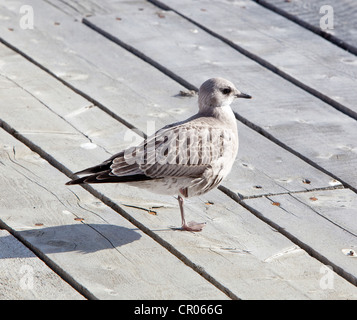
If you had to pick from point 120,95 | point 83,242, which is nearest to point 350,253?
point 83,242

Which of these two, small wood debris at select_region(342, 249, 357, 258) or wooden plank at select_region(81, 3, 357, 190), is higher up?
wooden plank at select_region(81, 3, 357, 190)

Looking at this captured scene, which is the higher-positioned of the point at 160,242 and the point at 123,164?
the point at 123,164

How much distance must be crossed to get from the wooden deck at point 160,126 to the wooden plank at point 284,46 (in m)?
0.02

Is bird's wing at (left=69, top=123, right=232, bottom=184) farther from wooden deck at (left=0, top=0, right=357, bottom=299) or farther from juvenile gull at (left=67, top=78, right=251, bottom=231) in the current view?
wooden deck at (left=0, top=0, right=357, bottom=299)

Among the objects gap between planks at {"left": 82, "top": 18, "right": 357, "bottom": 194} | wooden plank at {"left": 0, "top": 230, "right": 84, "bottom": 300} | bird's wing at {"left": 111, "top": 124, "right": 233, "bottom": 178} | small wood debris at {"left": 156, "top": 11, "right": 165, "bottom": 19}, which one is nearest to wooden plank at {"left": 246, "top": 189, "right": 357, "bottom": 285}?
gap between planks at {"left": 82, "top": 18, "right": 357, "bottom": 194}

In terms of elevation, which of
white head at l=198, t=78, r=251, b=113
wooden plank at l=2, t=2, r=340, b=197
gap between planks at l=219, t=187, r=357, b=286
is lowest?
gap between planks at l=219, t=187, r=357, b=286

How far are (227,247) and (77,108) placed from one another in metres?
1.81

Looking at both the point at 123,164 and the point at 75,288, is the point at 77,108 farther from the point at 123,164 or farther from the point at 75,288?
the point at 75,288

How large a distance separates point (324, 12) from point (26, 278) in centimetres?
419

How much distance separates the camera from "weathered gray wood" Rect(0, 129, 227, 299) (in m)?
4.21

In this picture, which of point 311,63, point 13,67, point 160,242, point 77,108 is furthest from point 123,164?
point 311,63

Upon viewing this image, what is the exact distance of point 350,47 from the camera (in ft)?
23.1

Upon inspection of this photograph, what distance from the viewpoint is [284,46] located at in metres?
7.03
